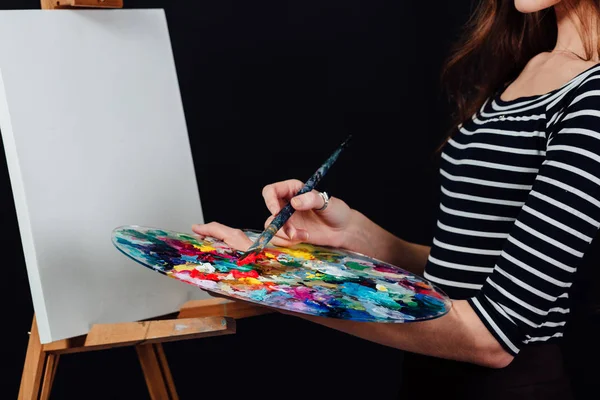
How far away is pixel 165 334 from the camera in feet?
3.95

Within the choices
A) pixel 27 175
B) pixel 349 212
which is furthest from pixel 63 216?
pixel 349 212

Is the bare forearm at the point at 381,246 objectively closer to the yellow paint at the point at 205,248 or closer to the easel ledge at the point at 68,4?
the yellow paint at the point at 205,248

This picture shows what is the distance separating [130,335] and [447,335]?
19.5 inches

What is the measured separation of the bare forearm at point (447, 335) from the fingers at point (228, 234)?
0.54ft

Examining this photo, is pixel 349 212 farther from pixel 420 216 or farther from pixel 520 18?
pixel 420 216

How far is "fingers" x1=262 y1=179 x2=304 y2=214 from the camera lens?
3.84 feet

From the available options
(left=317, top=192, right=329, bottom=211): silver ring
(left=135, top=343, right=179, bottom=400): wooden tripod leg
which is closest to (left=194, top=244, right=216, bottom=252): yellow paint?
(left=317, top=192, right=329, bottom=211): silver ring

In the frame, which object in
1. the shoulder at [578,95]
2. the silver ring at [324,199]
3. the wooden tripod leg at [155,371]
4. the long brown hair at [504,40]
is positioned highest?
the long brown hair at [504,40]

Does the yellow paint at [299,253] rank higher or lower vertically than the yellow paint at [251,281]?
lower

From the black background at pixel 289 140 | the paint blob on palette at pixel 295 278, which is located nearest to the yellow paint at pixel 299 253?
the paint blob on palette at pixel 295 278

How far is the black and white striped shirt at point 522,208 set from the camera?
97 centimetres

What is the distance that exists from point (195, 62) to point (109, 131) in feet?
2.53

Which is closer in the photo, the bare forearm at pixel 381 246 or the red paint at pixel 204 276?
the red paint at pixel 204 276

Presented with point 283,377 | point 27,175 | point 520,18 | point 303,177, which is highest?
point 520,18
